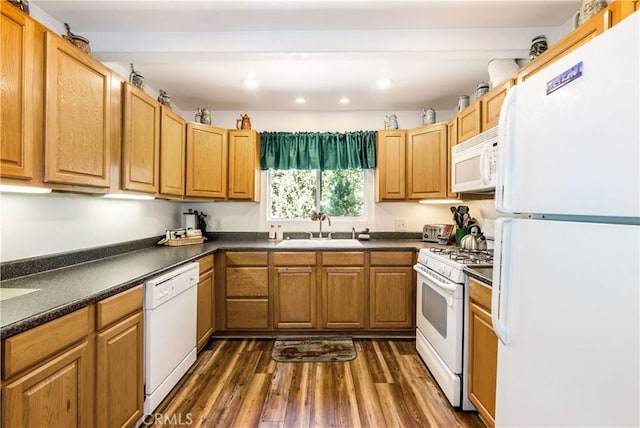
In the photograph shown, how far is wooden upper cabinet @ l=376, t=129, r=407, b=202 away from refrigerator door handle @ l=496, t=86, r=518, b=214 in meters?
2.18

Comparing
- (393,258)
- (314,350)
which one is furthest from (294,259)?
(393,258)

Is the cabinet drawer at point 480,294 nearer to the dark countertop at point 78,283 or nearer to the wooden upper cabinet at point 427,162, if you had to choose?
the wooden upper cabinet at point 427,162

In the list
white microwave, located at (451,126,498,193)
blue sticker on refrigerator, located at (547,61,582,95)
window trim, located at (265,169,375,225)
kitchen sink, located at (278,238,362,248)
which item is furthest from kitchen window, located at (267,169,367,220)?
blue sticker on refrigerator, located at (547,61,582,95)

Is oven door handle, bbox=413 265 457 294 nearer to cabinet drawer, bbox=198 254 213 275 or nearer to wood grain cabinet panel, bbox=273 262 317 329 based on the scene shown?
wood grain cabinet panel, bbox=273 262 317 329

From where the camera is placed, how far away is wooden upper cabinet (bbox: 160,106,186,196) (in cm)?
259

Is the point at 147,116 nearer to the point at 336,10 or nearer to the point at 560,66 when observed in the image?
the point at 336,10

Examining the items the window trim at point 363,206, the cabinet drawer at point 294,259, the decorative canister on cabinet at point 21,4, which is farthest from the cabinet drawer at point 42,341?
the window trim at point 363,206

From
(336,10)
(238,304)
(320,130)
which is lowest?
(238,304)

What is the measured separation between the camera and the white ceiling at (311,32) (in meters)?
1.89

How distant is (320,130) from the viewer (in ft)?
12.2

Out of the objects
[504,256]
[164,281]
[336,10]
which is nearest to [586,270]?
[504,256]

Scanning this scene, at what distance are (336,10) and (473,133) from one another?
1.46 meters

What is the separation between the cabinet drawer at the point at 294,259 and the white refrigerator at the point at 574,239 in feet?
6.68

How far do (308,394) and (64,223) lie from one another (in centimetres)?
200
